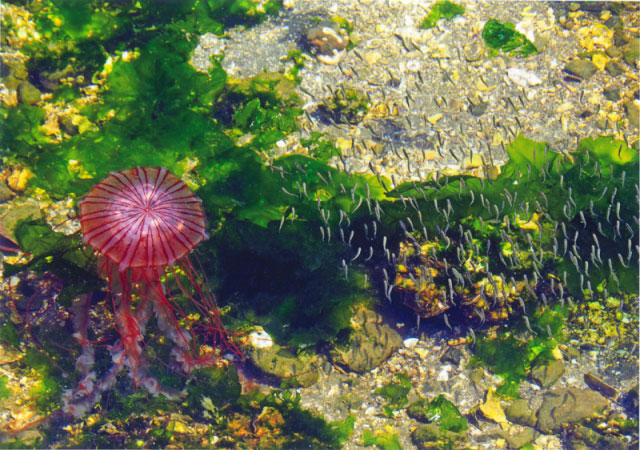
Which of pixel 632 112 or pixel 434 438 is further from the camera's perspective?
pixel 632 112

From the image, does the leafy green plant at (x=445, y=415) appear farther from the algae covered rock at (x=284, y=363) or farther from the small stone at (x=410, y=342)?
the algae covered rock at (x=284, y=363)

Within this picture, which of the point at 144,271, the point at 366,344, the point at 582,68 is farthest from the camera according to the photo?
the point at 582,68

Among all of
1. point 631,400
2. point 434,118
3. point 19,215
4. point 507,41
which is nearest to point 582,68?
point 507,41

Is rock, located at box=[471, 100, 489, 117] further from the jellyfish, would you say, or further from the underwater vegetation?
the jellyfish

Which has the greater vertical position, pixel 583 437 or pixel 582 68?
pixel 582 68

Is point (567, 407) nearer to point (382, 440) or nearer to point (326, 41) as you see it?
point (382, 440)

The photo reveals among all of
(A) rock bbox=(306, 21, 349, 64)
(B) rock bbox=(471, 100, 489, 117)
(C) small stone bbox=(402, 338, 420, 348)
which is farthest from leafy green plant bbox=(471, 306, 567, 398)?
(A) rock bbox=(306, 21, 349, 64)

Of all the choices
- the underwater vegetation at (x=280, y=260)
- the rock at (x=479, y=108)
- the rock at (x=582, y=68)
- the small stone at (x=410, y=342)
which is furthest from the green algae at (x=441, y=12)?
the small stone at (x=410, y=342)
